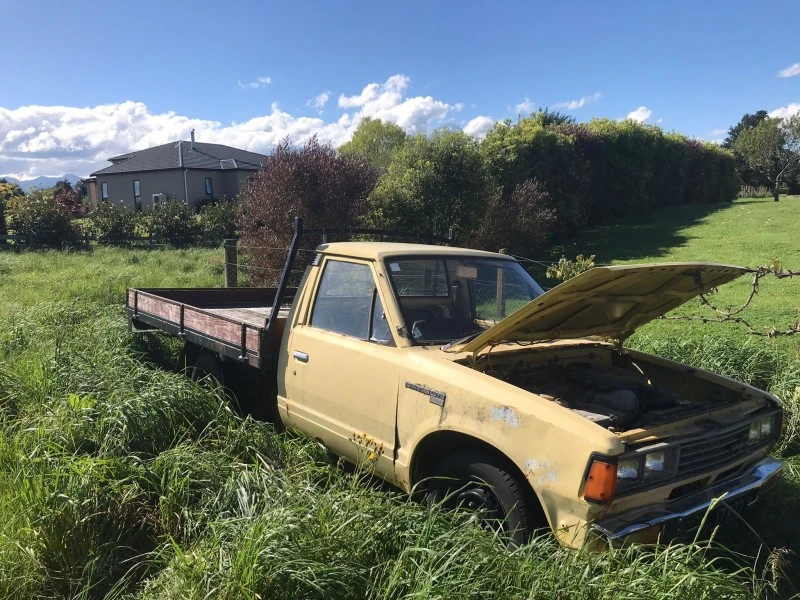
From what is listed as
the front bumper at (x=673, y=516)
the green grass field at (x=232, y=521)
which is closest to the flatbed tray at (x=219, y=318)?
the green grass field at (x=232, y=521)

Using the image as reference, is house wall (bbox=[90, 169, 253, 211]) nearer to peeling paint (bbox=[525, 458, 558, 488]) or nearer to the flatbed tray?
the flatbed tray

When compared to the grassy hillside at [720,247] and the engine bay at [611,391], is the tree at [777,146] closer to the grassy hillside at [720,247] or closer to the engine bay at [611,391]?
the grassy hillside at [720,247]

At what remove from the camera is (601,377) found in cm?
417

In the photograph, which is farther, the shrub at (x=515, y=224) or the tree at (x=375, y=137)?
the tree at (x=375, y=137)

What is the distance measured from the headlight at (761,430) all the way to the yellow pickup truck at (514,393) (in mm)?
17

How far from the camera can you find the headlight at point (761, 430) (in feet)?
12.0

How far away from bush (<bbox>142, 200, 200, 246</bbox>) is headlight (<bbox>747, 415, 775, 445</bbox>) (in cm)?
2383

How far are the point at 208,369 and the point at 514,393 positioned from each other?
3723 mm

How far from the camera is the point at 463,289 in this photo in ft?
15.6

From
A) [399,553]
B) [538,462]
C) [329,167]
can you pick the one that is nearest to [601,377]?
[538,462]

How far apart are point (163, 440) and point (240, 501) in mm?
1362

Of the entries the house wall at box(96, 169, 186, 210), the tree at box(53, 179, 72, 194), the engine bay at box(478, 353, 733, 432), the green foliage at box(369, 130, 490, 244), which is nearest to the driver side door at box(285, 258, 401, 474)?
the engine bay at box(478, 353, 733, 432)

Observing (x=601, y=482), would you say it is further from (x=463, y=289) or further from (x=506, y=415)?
(x=463, y=289)

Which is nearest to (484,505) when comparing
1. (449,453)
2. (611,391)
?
(449,453)
